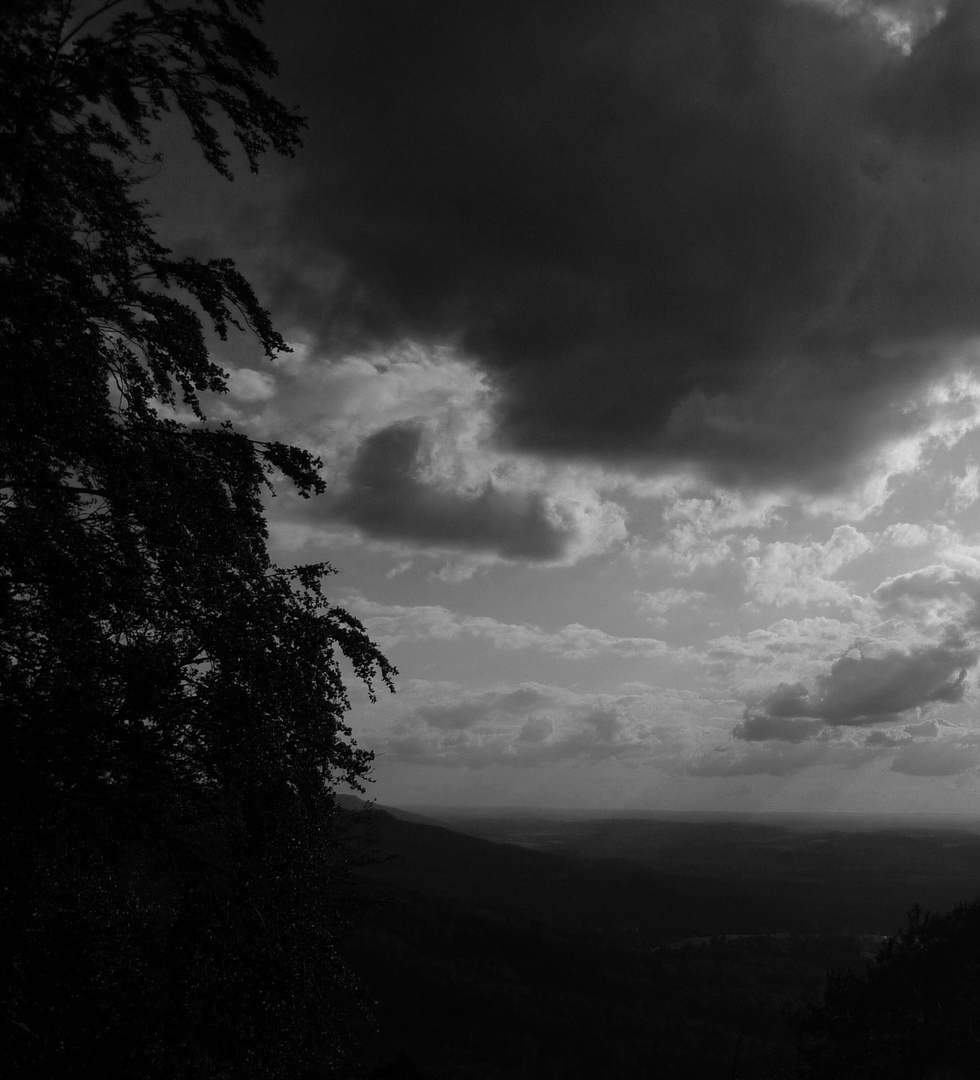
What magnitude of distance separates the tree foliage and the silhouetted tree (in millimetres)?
35706

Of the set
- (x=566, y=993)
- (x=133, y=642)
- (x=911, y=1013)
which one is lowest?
(x=566, y=993)

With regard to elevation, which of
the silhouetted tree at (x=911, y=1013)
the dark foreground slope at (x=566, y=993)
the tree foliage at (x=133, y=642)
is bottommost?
the dark foreground slope at (x=566, y=993)

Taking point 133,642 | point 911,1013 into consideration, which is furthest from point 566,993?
point 133,642

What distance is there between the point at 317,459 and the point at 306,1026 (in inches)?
249

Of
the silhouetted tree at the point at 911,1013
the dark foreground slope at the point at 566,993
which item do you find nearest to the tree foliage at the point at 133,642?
the silhouetted tree at the point at 911,1013

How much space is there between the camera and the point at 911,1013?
110ft

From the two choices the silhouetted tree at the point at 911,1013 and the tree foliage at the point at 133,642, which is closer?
the tree foliage at the point at 133,642

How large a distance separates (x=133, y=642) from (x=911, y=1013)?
42.0m

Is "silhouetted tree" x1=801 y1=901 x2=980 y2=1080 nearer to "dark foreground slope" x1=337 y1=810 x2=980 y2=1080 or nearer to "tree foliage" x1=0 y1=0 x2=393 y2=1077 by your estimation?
"tree foliage" x1=0 y1=0 x2=393 y2=1077

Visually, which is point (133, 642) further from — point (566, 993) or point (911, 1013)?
point (566, 993)

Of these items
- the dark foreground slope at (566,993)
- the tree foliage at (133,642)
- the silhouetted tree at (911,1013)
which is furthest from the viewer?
the dark foreground slope at (566,993)

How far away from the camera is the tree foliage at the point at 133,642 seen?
6102mm

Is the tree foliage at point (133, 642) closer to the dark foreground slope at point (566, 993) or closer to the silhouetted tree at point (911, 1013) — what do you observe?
the silhouetted tree at point (911, 1013)

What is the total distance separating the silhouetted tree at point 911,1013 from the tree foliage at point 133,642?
35706 millimetres
